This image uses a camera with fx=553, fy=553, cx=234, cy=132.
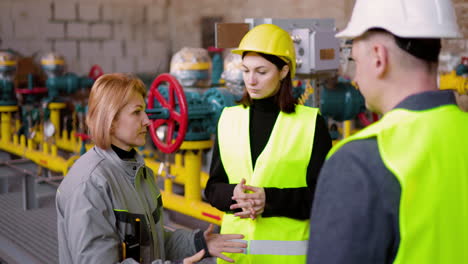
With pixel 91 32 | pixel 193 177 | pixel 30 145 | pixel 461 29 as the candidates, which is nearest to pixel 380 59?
pixel 193 177

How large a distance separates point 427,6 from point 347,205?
33cm

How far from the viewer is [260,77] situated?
171 cm

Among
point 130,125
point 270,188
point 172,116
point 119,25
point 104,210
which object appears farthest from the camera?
point 119,25

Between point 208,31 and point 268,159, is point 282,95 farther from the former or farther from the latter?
point 208,31

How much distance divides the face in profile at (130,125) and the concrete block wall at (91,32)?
235 inches

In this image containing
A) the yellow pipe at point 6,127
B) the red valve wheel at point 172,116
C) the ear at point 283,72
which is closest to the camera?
the ear at point 283,72

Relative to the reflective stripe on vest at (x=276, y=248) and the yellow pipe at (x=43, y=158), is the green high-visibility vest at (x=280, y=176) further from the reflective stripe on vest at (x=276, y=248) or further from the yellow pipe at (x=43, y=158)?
the yellow pipe at (x=43, y=158)

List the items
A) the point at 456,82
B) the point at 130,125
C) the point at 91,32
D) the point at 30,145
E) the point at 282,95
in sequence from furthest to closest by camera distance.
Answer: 1. the point at 91,32
2. the point at 30,145
3. the point at 456,82
4. the point at 282,95
5. the point at 130,125

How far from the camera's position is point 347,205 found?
750mm

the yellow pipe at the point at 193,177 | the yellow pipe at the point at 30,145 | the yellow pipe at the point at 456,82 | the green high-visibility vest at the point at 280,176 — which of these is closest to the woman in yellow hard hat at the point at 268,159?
the green high-visibility vest at the point at 280,176

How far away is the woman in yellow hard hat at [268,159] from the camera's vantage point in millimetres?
1636

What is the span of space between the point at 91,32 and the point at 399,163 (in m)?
7.17

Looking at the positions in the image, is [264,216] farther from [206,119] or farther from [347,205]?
[206,119]

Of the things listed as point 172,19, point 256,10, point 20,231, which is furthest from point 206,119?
point 172,19
